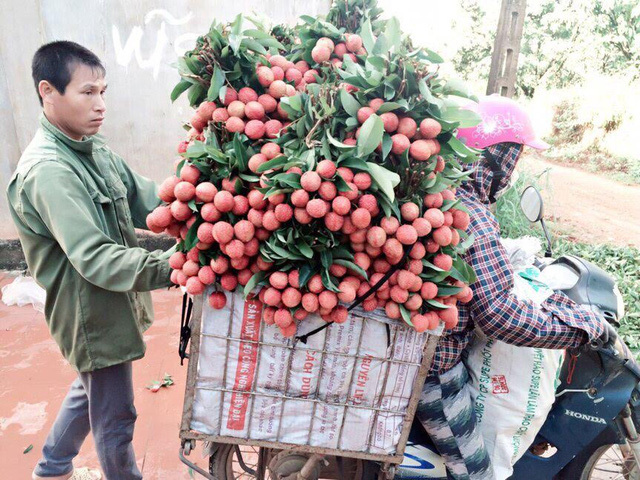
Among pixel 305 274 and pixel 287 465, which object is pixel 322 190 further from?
pixel 287 465

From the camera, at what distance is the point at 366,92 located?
1.34 metres

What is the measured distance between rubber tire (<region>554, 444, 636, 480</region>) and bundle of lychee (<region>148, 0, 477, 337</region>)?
4.08 ft

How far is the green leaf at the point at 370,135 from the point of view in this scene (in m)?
1.27

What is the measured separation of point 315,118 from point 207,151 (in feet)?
1.02

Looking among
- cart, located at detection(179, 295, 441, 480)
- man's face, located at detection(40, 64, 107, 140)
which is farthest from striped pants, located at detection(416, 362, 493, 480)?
man's face, located at detection(40, 64, 107, 140)

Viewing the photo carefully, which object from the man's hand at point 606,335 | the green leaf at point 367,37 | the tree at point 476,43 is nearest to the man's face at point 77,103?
the green leaf at point 367,37

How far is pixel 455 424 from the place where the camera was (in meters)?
1.86

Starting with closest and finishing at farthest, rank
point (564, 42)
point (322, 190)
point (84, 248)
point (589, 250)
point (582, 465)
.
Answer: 1. point (322, 190)
2. point (84, 248)
3. point (582, 465)
4. point (589, 250)
5. point (564, 42)

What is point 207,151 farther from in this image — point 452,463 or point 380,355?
point 452,463

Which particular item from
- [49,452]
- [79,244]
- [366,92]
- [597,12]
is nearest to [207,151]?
[366,92]

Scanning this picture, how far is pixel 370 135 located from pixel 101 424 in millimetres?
1637

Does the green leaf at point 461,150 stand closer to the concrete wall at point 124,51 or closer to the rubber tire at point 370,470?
the rubber tire at point 370,470

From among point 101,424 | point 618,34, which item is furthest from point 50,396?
point 618,34

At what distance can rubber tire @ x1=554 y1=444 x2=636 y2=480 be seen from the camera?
216 centimetres
